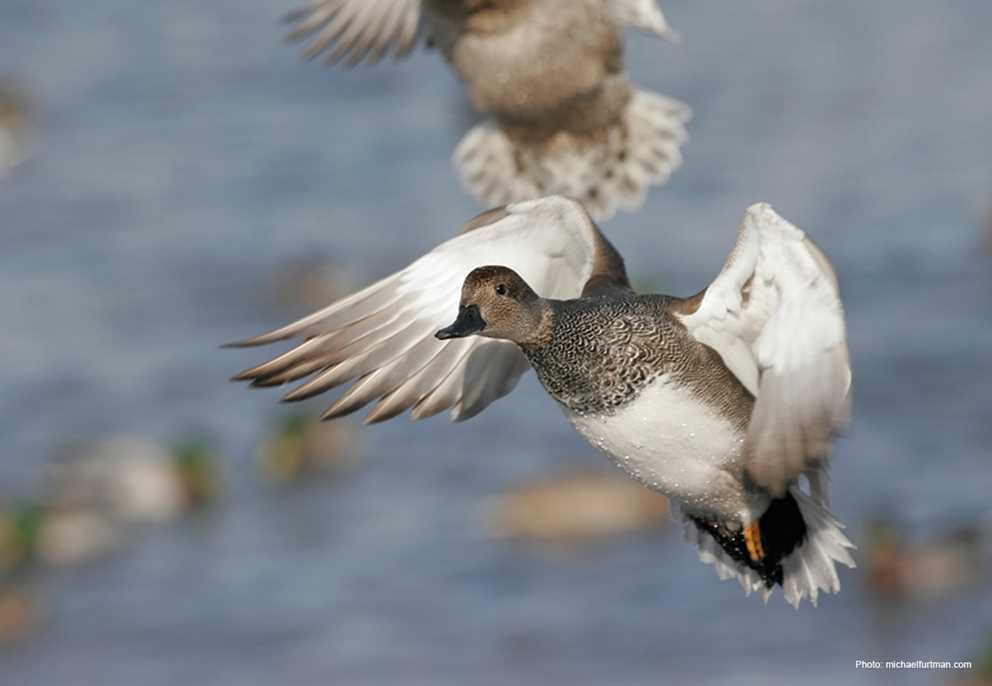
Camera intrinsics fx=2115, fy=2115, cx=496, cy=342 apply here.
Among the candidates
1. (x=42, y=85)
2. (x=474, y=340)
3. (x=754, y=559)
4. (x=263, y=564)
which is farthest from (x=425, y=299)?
(x=42, y=85)

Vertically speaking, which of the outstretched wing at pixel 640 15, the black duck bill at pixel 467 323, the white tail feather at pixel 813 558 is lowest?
the white tail feather at pixel 813 558

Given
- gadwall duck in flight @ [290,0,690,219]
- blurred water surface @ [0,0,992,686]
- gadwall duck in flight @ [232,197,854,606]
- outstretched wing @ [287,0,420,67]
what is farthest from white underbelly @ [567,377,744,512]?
blurred water surface @ [0,0,992,686]

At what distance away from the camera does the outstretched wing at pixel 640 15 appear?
6727 millimetres

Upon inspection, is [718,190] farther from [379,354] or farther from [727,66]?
[379,354]

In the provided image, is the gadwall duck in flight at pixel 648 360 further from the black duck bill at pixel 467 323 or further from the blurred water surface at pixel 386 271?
the blurred water surface at pixel 386 271

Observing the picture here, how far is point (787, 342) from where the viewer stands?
4684mm

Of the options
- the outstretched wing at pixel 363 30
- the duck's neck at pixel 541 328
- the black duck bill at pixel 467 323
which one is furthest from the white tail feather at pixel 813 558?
the outstretched wing at pixel 363 30

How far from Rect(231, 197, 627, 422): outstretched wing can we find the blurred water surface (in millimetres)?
1959

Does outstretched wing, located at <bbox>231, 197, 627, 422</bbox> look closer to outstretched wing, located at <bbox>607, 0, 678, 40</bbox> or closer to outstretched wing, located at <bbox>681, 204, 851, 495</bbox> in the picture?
outstretched wing, located at <bbox>681, 204, 851, 495</bbox>

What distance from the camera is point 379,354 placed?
209 inches

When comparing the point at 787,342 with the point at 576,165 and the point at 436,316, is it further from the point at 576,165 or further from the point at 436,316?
the point at 576,165

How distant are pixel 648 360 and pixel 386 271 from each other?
923cm

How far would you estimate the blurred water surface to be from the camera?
10867 mm

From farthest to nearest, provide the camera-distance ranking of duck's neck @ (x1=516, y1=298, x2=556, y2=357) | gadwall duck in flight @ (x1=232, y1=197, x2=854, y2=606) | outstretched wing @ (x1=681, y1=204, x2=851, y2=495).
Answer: duck's neck @ (x1=516, y1=298, x2=556, y2=357) < gadwall duck in flight @ (x1=232, y1=197, x2=854, y2=606) < outstretched wing @ (x1=681, y1=204, x2=851, y2=495)
